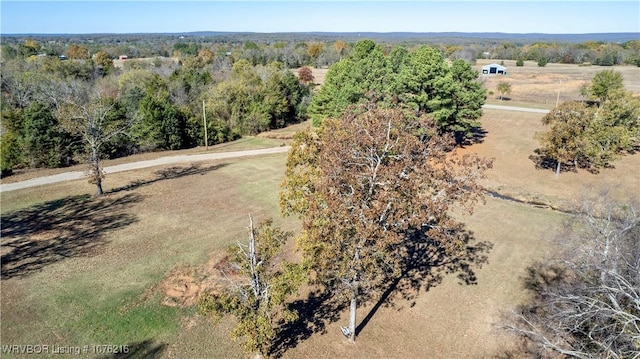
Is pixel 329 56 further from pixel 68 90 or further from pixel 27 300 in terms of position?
pixel 27 300

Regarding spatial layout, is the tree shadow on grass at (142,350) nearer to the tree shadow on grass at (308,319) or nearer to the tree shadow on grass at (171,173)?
the tree shadow on grass at (308,319)

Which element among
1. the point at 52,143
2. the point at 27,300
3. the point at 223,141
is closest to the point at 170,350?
the point at 27,300

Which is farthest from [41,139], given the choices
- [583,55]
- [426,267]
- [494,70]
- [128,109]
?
[583,55]

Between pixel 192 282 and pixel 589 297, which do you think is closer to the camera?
pixel 589 297

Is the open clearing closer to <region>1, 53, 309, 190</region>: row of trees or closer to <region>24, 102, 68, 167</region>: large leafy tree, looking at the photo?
<region>24, 102, 68, 167</region>: large leafy tree

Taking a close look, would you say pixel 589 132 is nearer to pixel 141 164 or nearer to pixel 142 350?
pixel 142 350
